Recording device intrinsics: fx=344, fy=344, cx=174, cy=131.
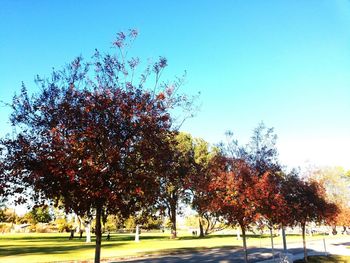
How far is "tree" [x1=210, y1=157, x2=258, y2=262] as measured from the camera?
629 inches

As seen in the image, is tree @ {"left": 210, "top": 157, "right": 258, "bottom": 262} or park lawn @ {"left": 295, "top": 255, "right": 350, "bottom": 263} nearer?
tree @ {"left": 210, "top": 157, "right": 258, "bottom": 262}

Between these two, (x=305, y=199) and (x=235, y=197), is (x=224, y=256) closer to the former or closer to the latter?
(x=305, y=199)

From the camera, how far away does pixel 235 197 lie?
16.2 m

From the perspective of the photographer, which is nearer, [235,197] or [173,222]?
[235,197]

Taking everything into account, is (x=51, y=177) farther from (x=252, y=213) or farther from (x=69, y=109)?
(x=252, y=213)

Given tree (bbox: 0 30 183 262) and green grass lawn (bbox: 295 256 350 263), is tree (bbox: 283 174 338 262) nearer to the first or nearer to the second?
green grass lawn (bbox: 295 256 350 263)

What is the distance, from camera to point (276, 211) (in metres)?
17.5

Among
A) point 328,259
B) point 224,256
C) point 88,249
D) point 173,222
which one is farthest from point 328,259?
point 173,222

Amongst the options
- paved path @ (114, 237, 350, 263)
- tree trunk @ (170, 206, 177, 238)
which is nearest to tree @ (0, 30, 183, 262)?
paved path @ (114, 237, 350, 263)

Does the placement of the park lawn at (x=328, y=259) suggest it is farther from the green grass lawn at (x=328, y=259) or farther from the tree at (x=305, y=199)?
the tree at (x=305, y=199)

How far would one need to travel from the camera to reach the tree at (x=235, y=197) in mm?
15977


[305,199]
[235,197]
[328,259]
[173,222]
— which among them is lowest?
[328,259]

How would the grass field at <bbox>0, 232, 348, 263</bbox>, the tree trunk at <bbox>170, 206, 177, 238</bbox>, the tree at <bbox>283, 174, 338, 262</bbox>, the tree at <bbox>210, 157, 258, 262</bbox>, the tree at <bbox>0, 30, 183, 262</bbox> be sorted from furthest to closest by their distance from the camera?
the tree trunk at <bbox>170, 206, 177, 238</bbox>
the tree at <bbox>283, 174, 338, 262</bbox>
the grass field at <bbox>0, 232, 348, 263</bbox>
the tree at <bbox>210, 157, 258, 262</bbox>
the tree at <bbox>0, 30, 183, 262</bbox>

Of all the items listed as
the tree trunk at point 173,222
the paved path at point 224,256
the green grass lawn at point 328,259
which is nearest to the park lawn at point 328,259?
the green grass lawn at point 328,259
